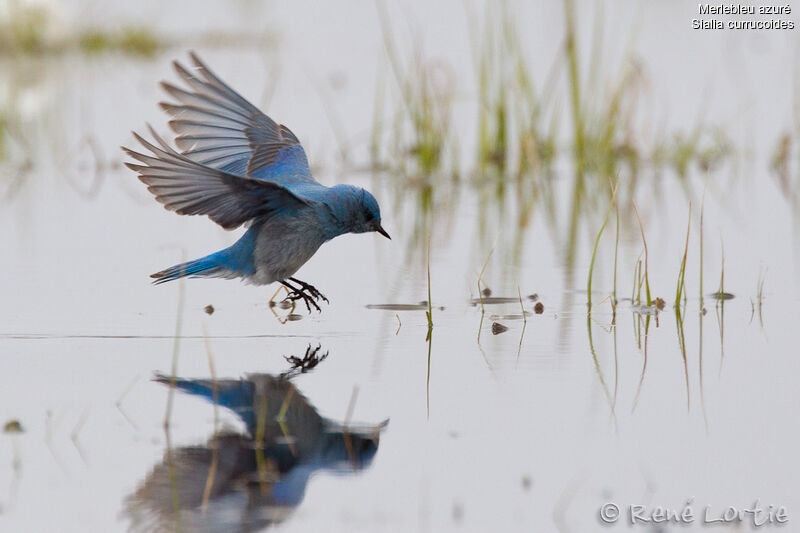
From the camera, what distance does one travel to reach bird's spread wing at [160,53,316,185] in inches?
242

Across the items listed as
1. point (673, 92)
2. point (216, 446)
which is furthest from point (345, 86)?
point (216, 446)

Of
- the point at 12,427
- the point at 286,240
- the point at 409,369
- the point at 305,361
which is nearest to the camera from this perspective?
the point at 12,427

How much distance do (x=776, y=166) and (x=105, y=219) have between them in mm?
5438

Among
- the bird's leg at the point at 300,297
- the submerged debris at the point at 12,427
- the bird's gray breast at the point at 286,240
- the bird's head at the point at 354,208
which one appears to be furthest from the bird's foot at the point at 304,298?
the submerged debris at the point at 12,427

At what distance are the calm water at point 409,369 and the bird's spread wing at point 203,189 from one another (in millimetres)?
484

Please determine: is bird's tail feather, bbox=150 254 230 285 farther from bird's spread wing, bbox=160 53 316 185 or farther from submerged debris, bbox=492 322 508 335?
submerged debris, bbox=492 322 508 335

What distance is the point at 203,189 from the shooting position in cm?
520

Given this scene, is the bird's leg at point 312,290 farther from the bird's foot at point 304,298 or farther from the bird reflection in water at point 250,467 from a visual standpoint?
the bird reflection in water at point 250,467

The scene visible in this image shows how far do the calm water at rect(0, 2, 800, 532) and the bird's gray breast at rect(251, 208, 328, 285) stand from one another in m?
0.28

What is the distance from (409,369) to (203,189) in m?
1.20

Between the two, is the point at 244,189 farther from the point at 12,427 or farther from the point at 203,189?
the point at 12,427

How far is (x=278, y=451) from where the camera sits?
3799mm

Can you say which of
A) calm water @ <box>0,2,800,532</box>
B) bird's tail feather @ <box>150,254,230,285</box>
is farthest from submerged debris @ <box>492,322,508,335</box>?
bird's tail feather @ <box>150,254,230,285</box>

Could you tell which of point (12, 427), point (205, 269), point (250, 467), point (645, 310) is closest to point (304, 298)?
point (205, 269)
